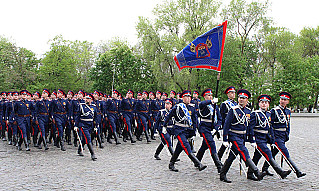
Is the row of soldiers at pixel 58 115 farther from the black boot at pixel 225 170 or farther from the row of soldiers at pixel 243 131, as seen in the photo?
the black boot at pixel 225 170

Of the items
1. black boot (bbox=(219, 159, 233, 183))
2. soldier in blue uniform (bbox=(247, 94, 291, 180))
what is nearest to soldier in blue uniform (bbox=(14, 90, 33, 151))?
black boot (bbox=(219, 159, 233, 183))

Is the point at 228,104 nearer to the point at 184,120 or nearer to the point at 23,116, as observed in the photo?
the point at 184,120

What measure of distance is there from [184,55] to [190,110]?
5.51 ft

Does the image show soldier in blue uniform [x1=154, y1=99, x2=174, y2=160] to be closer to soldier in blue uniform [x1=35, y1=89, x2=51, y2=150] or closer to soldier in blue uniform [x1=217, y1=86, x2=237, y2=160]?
soldier in blue uniform [x1=217, y1=86, x2=237, y2=160]

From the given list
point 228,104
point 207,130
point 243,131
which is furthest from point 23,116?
point 243,131

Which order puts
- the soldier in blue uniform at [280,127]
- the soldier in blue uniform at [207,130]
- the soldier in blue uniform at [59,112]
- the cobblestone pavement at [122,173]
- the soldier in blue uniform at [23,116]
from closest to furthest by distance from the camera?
the cobblestone pavement at [122,173]
the soldier in blue uniform at [280,127]
the soldier in blue uniform at [207,130]
the soldier in blue uniform at [23,116]
the soldier in blue uniform at [59,112]

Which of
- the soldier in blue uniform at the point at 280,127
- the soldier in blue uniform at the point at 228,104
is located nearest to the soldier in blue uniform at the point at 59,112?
the soldier in blue uniform at the point at 228,104

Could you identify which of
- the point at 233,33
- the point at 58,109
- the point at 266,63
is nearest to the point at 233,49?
the point at 233,33

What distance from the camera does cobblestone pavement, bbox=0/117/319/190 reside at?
6461 mm

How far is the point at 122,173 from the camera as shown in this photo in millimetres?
7602

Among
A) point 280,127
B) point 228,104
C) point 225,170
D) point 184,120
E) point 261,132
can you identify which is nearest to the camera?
point 225,170

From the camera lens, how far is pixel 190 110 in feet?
27.7

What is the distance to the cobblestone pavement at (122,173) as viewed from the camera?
6.46m

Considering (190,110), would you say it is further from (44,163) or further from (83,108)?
(44,163)
